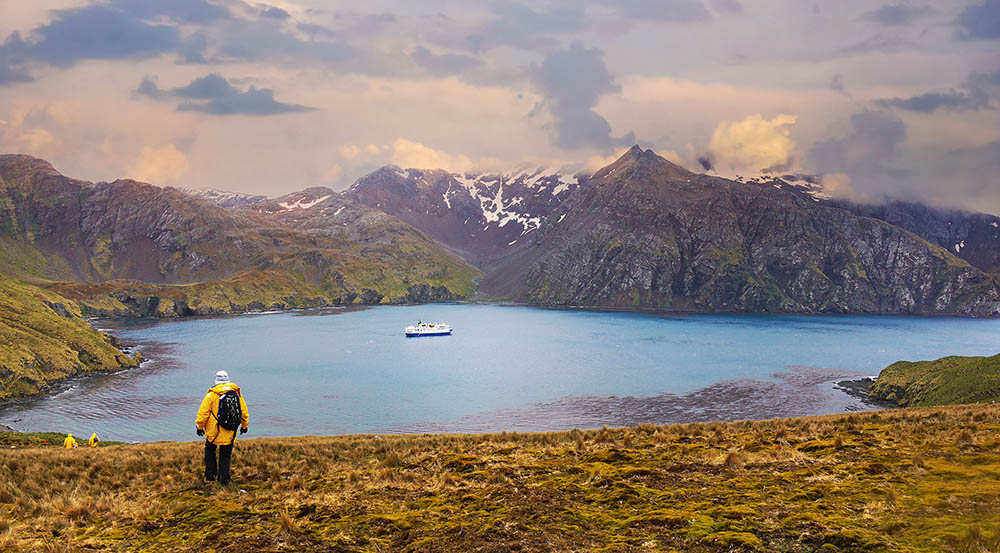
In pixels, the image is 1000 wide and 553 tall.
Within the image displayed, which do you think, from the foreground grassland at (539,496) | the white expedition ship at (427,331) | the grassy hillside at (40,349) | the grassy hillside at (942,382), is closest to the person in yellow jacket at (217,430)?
the foreground grassland at (539,496)

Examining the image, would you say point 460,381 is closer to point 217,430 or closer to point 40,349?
point 40,349

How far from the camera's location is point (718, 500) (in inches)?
560

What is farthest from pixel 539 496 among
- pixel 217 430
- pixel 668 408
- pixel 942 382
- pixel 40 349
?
pixel 40 349

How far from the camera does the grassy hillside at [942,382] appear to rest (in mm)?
67375

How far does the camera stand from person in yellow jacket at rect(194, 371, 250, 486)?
17.1 metres

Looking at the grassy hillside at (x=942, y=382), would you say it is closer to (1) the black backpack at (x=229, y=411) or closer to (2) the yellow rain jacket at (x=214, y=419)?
(1) the black backpack at (x=229, y=411)

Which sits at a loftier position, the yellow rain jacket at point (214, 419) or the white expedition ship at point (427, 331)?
the yellow rain jacket at point (214, 419)

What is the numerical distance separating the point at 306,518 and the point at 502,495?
512 centimetres

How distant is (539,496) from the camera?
601 inches

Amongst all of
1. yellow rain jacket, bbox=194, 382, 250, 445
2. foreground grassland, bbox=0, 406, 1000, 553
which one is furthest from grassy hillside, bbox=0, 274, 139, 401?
yellow rain jacket, bbox=194, 382, 250, 445

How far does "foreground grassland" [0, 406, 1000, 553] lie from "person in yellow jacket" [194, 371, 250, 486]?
604 millimetres

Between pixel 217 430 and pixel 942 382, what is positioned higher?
pixel 217 430

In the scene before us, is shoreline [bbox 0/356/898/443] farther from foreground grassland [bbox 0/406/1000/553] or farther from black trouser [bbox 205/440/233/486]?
black trouser [bbox 205/440/233/486]

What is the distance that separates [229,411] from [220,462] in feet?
6.32
